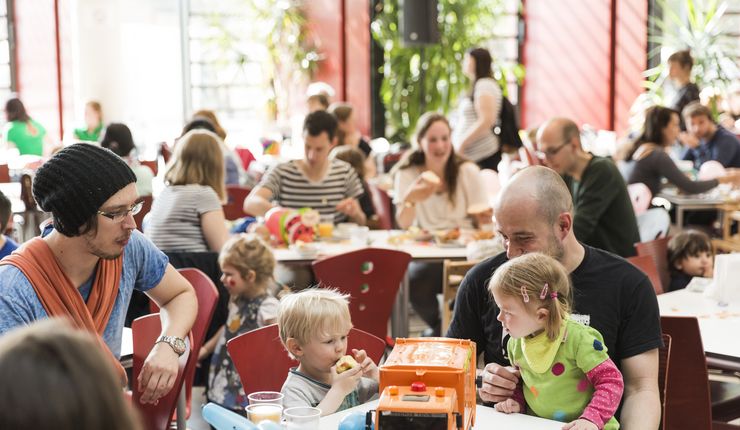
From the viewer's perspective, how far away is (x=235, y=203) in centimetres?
691

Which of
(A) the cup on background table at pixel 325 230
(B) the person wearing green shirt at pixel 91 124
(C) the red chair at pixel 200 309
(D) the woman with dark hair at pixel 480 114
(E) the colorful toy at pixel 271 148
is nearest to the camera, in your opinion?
(C) the red chair at pixel 200 309

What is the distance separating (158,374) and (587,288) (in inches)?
46.3

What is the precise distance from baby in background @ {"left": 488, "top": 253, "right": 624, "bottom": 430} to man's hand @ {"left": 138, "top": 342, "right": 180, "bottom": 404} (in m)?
0.88

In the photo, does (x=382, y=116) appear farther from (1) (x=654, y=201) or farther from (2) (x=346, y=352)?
(2) (x=346, y=352)

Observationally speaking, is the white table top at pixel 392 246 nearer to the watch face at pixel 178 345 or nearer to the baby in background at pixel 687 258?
the baby in background at pixel 687 258

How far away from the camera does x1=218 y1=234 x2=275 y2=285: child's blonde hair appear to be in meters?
4.06

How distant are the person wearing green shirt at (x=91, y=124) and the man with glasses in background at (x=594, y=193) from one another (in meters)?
7.24

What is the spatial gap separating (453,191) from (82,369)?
487 cm

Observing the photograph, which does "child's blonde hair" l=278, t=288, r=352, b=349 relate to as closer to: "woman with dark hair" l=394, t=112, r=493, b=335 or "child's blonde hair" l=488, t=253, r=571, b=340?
"child's blonde hair" l=488, t=253, r=571, b=340

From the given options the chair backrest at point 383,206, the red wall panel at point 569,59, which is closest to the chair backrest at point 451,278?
the chair backrest at point 383,206

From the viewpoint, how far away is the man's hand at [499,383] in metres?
2.64

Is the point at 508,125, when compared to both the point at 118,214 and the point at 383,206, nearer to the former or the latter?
the point at 383,206

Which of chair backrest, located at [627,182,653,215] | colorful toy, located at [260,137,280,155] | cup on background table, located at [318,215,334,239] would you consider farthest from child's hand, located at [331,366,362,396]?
colorful toy, located at [260,137,280,155]

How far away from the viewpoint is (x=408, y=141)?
11.6m
